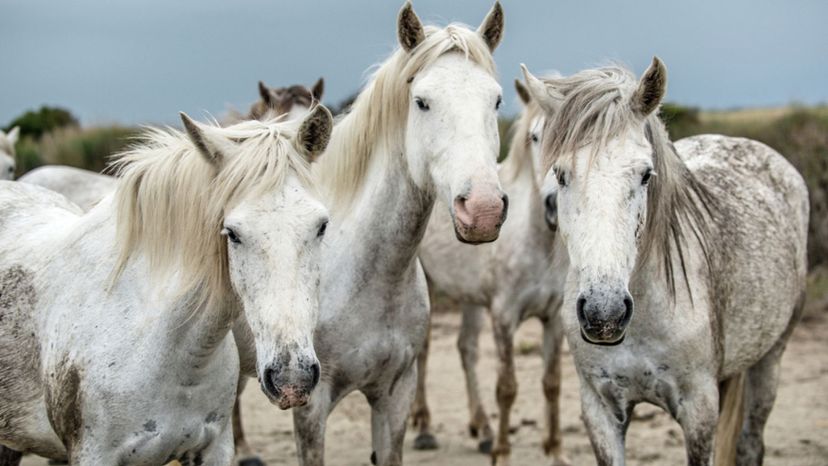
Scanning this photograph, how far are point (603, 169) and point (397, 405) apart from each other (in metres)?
1.55

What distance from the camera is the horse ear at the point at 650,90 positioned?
3652 millimetres

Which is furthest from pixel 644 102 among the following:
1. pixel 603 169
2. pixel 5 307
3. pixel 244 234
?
pixel 5 307

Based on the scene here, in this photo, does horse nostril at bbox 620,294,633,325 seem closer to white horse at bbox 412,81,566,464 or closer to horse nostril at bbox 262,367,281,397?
horse nostril at bbox 262,367,281,397

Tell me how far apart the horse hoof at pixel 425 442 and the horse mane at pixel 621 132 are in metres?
3.29

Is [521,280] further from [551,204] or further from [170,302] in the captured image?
[170,302]

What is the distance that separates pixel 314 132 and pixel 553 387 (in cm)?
364

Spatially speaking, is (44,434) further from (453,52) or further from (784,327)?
(784,327)

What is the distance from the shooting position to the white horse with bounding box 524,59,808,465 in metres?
3.45

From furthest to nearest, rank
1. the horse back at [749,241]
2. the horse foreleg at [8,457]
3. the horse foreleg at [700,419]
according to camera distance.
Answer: the horse foreleg at [8,457] → the horse back at [749,241] → the horse foreleg at [700,419]

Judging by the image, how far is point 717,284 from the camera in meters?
4.20

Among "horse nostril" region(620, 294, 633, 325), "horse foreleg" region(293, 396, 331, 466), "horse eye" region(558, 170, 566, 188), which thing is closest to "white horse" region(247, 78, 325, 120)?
"horse foreleg" region(293, 396, 331, 466)

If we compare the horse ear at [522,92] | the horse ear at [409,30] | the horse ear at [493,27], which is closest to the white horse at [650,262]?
the horse ear at [493,27]

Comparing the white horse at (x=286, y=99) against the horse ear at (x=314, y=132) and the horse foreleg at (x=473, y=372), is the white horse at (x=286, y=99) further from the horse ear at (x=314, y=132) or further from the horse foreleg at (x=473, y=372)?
the horse ear at (x=314, y=132)

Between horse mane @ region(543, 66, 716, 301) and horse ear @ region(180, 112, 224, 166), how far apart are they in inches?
50.9
